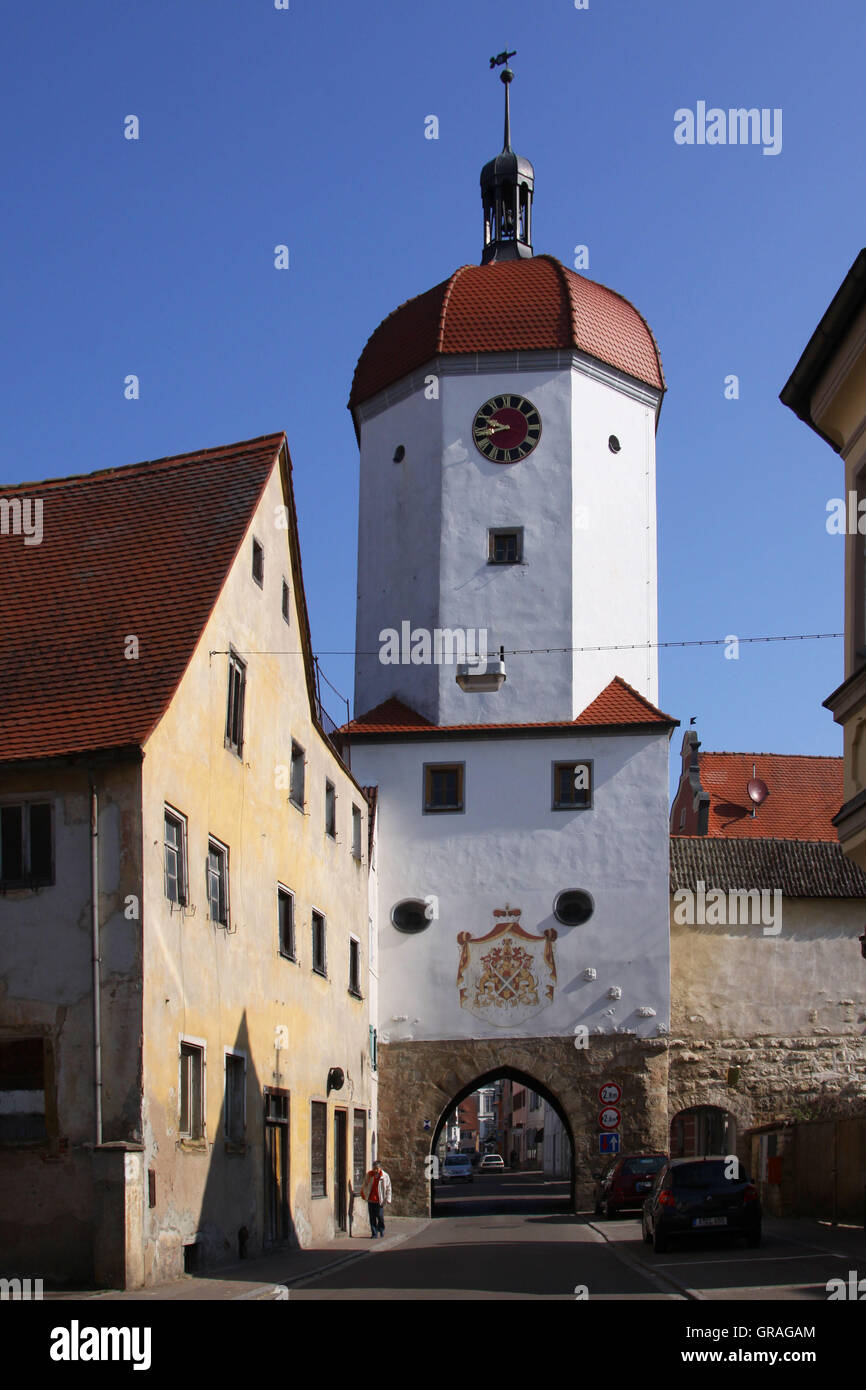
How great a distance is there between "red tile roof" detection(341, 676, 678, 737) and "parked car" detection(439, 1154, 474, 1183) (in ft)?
109

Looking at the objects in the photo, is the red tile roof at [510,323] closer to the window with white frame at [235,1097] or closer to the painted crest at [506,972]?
the painted crest at [506,972]

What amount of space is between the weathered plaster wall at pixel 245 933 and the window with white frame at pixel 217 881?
0.20 metres

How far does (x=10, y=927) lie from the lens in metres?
18.0

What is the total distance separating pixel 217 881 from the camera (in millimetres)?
21328

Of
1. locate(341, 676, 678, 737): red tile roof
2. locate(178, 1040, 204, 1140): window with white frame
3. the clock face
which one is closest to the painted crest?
locate(341, 676, 678, 737): red tile roof

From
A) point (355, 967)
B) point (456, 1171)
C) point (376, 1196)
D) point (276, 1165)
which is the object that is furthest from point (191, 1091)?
point (456, 1171)

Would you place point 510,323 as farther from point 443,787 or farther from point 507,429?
point 443,787

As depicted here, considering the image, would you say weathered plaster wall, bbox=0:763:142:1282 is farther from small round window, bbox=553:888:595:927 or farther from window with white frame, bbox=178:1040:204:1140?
small round window, bbox=553:888:595:927

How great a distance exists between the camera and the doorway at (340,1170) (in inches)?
1101

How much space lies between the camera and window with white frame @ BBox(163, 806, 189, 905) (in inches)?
749

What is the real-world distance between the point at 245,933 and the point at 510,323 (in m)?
18.6

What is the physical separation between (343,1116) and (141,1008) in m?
12.4

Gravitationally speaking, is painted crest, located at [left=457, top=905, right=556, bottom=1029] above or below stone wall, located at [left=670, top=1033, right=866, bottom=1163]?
above

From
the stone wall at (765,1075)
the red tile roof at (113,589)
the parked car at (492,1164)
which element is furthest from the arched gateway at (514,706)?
the parked car at (492,1164)
